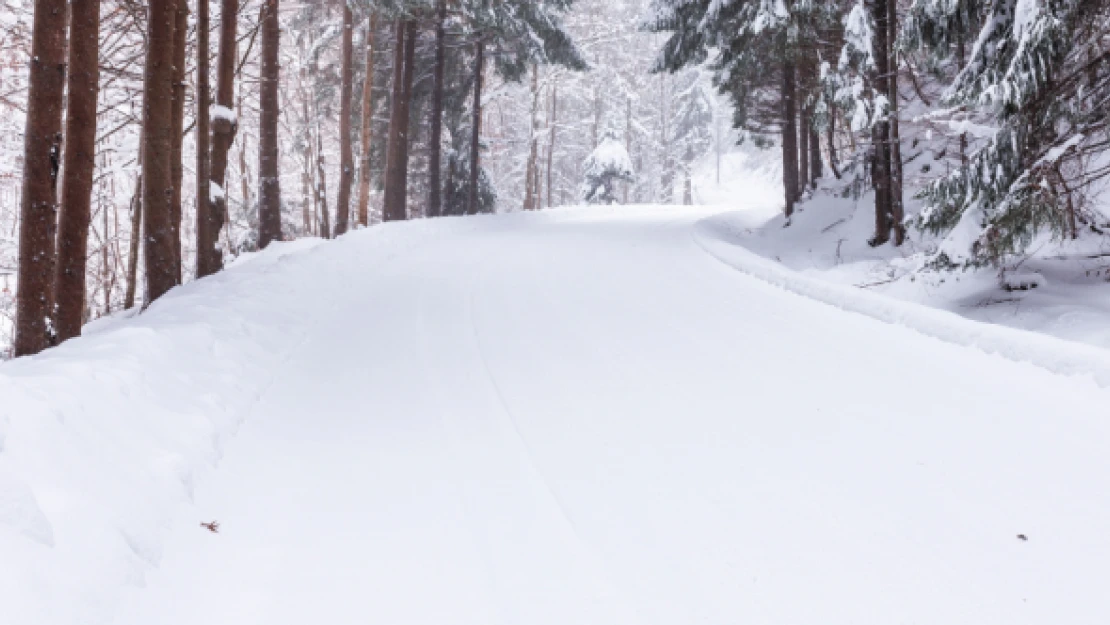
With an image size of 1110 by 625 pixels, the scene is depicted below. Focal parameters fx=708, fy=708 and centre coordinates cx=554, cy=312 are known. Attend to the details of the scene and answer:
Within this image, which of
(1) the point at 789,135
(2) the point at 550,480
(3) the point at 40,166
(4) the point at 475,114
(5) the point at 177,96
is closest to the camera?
(2) the point at 550,480

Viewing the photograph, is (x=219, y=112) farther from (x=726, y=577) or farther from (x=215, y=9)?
(x=726, y=577)

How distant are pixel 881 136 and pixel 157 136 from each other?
37.4 feet

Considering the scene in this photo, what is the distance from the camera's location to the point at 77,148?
658 centimetres

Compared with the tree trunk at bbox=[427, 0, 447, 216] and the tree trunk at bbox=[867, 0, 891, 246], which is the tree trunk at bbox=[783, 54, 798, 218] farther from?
the tree trunk at bbox=[427, 0, 447, 216]

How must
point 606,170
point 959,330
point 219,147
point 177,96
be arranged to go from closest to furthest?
point 959,330 < point 177,96 < point 219,147 < point 606,170

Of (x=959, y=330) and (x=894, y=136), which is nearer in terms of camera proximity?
(x=959, y=330)

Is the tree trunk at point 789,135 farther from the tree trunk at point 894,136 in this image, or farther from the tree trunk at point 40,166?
the tree trunk at point 40,166

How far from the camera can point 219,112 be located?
10.6 m

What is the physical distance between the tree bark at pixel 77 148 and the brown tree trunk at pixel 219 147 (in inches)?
135

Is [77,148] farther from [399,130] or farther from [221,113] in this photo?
[399,130]

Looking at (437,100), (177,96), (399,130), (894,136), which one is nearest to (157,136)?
(177,96)

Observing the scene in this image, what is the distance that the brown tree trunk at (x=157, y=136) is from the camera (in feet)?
25.4

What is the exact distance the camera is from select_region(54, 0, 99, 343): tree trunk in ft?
21.6

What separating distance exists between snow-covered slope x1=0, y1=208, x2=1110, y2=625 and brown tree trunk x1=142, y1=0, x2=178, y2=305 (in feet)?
5.65
